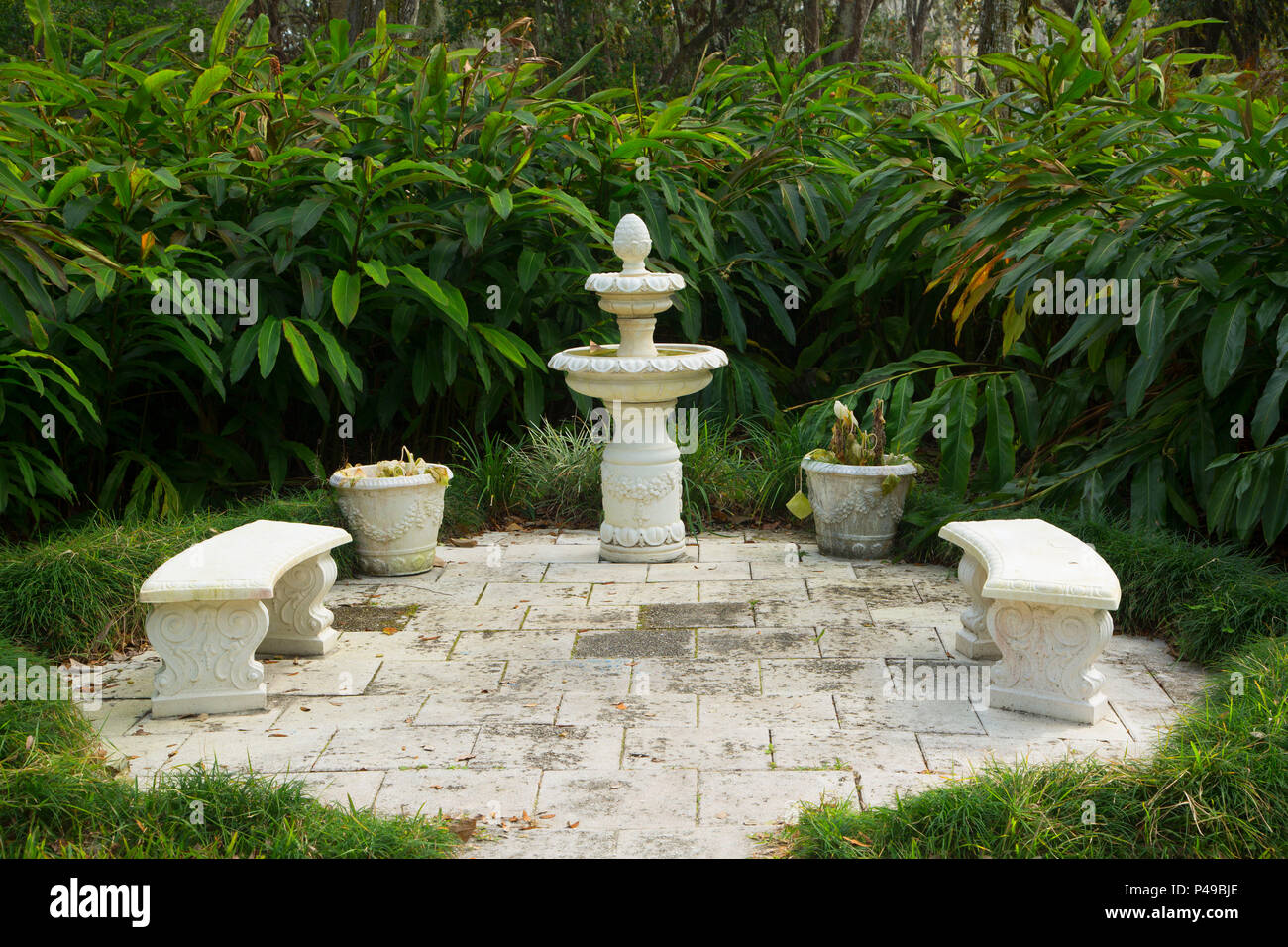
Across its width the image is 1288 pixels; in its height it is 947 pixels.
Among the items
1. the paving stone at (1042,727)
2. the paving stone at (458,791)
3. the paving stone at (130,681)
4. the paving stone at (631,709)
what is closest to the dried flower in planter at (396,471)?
the paving stone at (130,681)

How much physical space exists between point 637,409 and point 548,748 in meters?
2.28

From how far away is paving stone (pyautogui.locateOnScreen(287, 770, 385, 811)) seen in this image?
3086 millimetres

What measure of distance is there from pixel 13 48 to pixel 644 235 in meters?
12.5

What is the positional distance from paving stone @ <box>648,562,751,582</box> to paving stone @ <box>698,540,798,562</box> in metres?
0.08

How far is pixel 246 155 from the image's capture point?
6000 mm

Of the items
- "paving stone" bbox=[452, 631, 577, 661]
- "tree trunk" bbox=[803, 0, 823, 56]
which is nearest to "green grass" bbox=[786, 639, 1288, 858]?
"paving stone" bbox=[452, 631, 577, 661]

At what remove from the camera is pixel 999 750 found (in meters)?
3.40

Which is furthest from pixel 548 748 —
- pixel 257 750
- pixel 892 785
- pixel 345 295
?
pixel 345 295

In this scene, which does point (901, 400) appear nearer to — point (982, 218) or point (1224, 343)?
point (982, 218)

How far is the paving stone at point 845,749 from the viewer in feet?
10.8

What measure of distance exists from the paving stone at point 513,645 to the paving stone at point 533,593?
1.18 ft

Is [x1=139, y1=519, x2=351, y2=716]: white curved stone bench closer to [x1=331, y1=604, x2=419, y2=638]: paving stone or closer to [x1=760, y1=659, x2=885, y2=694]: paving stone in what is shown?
[x1=331, y1=604, x2=419, y2=638]: paving stone

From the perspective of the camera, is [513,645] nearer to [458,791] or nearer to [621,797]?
[458,791]

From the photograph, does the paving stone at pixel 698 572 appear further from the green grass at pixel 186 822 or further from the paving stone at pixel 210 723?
the green grass at pixel 186 822
